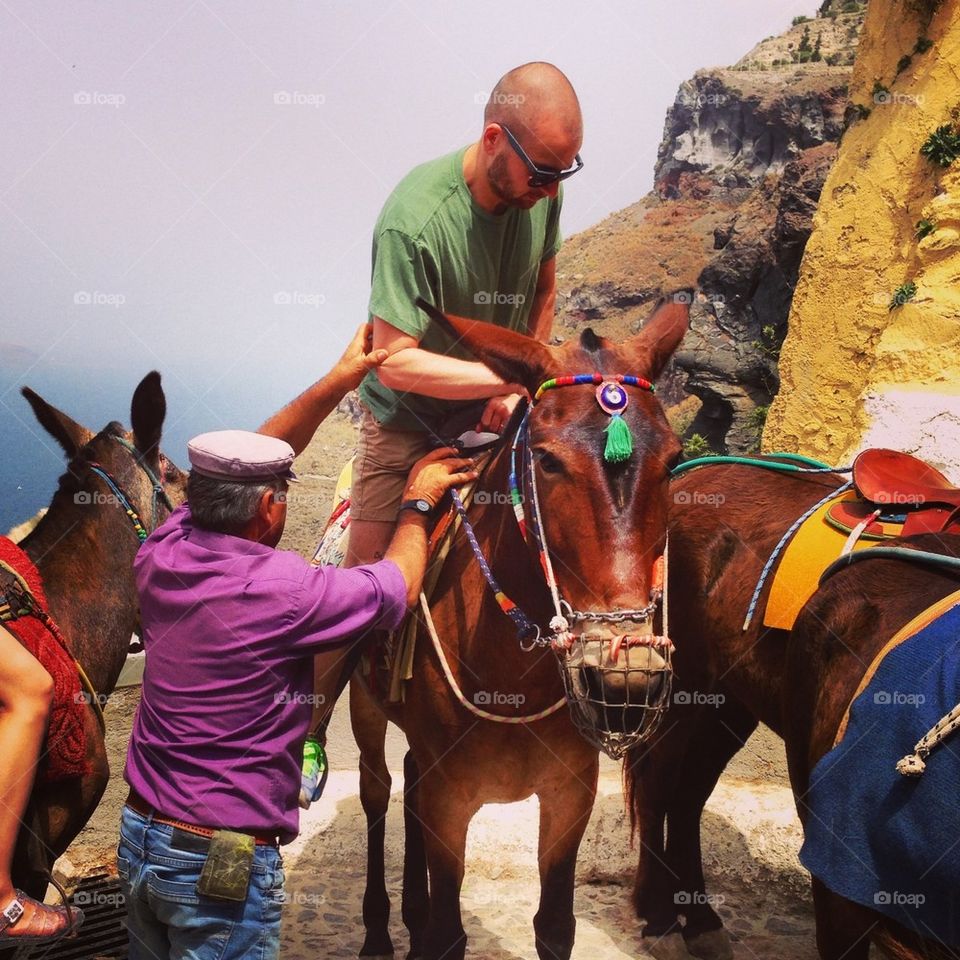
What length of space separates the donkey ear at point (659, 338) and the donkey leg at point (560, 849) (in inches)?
60.2

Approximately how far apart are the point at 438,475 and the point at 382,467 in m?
0.62

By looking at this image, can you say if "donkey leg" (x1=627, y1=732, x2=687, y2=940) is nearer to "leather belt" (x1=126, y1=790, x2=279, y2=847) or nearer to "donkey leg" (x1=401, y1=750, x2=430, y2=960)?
"donkey leg" (x1=401, y1=750, x2=430, y2=960)

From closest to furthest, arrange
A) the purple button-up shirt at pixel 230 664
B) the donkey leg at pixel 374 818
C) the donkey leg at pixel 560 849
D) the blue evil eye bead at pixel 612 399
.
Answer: the purple button-up shirt at pixel 230 664, the blue evil eye bead at pixel 612 399, the donkey leg at pixel 560 849, the donkey leg at pixel 374 818

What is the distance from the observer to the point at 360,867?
19.6 feet

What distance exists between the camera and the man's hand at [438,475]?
3.52 m

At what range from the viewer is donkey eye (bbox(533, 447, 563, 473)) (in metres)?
3.00

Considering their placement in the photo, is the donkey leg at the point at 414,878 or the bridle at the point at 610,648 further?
the donkey leg at the point at 414,878

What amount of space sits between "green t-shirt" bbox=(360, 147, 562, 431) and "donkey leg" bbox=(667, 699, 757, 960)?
2347 mm

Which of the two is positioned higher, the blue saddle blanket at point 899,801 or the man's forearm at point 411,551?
the man's forearm at point 411,551

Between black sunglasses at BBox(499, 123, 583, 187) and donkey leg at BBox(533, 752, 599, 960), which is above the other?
black sunglasses at BBox(499, 123, 583, 187)

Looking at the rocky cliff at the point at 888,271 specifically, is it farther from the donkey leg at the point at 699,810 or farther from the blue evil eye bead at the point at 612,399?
the blue evil eye bead at the point at 612,399

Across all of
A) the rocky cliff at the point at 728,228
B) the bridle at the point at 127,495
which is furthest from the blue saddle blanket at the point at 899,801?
the rocky cliff at the point at 728,228

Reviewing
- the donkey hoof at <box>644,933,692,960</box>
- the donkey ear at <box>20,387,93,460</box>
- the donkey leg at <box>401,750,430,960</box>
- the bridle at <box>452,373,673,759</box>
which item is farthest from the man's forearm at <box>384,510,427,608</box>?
the donkey hoof at <box>644,933,692,960</box>

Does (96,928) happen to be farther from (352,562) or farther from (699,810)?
(699,810)
